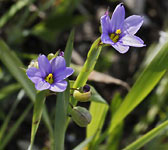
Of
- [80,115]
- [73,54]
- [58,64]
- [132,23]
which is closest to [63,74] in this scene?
[58,64]

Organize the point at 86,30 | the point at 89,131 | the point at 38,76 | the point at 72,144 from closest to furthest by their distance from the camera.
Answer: the point at 38,76 < the point at 89,131 < the point at 72,144 < the point at 86,30

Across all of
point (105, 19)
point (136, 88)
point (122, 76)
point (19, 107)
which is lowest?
point (122, 76)

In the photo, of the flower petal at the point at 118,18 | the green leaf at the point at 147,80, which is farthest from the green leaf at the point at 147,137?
the flower petal at the point at 118,18

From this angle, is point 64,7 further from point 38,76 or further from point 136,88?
point 38,76

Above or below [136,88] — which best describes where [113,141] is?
below

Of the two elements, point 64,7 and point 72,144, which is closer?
point 72,144

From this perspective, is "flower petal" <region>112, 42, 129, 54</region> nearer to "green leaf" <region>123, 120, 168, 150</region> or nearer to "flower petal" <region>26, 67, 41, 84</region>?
"flower petal" <region>26, 67, 41, 84</region>

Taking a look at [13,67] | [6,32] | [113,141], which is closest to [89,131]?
[113,141]

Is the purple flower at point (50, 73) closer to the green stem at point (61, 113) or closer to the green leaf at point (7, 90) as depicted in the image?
the green stem at point (61, 113)
